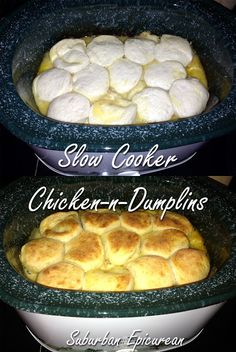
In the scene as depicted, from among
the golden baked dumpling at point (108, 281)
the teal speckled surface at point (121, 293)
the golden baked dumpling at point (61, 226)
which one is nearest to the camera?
the teal speckled surface at point (121, 293)

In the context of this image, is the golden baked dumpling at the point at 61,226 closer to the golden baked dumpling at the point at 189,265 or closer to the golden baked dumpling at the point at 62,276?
the golden baked dumpling at the point at 62,276

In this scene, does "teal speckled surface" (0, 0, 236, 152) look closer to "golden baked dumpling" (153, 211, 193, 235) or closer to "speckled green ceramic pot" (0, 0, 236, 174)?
"speckled green ceramic pot" (0, 0, 236, 174)

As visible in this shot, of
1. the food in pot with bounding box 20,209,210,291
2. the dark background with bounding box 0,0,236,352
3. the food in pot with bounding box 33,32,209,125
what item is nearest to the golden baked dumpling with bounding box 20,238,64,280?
the food in pot with bounding box 20,209,210,291

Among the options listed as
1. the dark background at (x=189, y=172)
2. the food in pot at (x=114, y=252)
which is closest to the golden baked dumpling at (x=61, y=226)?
the food in pot at (x=114, y=252)

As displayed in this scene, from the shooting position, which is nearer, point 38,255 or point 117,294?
point 117,294

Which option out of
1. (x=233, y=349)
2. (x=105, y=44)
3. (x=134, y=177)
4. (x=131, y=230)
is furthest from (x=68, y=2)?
(x=233, y=349)

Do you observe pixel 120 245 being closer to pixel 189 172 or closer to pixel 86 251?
pixel 86 251

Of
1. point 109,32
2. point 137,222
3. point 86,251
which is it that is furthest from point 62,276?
point 109,32
